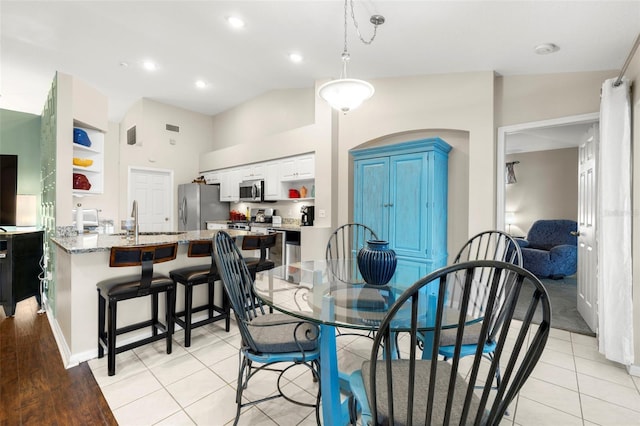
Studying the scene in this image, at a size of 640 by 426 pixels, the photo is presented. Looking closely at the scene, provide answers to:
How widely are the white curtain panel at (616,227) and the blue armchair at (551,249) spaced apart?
311cm

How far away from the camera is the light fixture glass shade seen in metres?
2.27

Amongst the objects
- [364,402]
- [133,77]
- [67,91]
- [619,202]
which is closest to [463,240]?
[619,202]

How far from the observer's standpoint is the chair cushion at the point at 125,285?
2252 mm

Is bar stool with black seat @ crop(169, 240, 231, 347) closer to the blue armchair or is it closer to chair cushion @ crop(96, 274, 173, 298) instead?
chair cushion @ crop(96, 274, 173, 298)

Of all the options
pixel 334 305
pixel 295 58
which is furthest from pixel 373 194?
pixel 334 305

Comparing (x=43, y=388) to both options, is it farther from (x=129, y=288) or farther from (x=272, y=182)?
(x=272, y=182)

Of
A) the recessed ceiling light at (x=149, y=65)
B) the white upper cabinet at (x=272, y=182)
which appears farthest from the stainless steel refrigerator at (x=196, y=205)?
the recessed ceiling light at (x=149, y=65)

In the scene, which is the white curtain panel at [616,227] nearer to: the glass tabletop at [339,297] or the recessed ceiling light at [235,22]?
the glass tabletop at [339,297]

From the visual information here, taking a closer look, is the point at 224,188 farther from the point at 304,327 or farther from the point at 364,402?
the point at 364,402

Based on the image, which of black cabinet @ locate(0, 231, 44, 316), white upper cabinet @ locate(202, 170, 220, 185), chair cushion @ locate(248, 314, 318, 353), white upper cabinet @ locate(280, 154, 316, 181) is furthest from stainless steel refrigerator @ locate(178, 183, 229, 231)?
chair cushion @ locate(248, 314, 318, 353)

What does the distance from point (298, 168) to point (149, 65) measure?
271cm

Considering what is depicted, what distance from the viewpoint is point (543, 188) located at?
259 inches

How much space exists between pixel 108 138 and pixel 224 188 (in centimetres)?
278

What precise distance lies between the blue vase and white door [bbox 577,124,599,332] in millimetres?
2490
